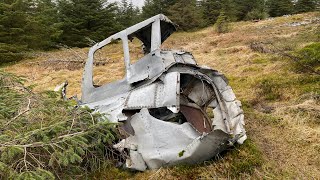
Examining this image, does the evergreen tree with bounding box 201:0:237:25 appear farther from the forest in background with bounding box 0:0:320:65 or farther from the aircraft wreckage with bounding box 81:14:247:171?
the aircraft wreckage with bounding box 81:14:247:171

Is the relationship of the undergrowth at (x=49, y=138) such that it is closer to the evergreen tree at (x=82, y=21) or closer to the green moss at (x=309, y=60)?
Answer: the green moss at (x=309, y=60)

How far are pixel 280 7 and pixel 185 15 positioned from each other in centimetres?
1039

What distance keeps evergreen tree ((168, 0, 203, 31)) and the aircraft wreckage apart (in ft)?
75.8

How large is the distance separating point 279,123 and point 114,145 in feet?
9.83

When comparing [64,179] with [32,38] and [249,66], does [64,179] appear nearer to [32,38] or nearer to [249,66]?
[249,66]

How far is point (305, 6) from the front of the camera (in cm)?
3164

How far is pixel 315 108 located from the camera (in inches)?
233

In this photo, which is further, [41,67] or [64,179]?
[41,67]

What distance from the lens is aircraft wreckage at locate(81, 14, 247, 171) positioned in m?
4.12

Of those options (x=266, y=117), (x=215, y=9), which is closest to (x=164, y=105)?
(x=266, y=117)

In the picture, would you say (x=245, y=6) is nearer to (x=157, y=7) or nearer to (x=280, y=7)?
(x=280, y=7)

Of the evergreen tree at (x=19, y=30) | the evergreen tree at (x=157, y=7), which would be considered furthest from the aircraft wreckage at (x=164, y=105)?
the evergreen tree at (x=157, y=7)

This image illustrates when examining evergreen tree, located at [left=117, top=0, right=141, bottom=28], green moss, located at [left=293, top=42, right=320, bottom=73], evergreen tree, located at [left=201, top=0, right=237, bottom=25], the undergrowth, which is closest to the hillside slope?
green moss, located at [left=293, top=42, right=320, bottom=73]

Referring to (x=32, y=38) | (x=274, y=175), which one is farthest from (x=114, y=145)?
(x=32, y=38)
